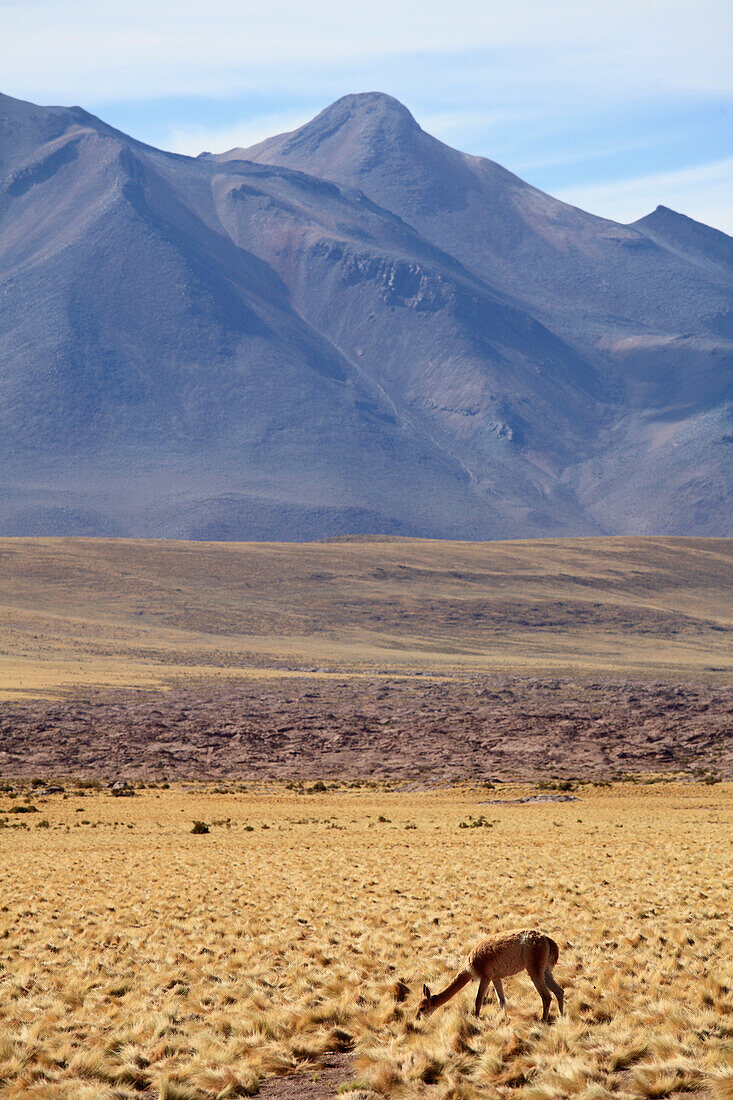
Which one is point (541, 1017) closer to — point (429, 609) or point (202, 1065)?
point (202, 1065)

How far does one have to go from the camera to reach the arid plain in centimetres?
1055

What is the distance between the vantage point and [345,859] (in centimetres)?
2534

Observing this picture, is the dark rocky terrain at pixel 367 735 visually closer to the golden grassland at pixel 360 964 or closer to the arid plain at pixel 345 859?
the arid plain at pixel 345 859

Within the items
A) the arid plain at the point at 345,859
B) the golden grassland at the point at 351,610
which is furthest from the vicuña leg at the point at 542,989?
the golden grassland at the point at 351,610

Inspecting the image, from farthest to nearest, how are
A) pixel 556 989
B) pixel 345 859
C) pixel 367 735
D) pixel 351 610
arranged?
pixel 351 610 < pixel 367 735 < pixel 345 859 < pixel 556 989

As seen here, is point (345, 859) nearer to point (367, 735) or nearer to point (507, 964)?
point (507, 964)

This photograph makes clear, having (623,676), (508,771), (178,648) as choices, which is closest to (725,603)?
(623,676)

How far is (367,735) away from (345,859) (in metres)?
44.3

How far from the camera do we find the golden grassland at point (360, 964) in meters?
10.1

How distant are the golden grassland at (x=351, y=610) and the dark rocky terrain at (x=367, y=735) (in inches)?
472

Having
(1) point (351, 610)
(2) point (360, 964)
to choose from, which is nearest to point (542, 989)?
(2) point (360, 964)

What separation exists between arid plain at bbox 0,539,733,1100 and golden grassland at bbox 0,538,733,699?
3.16 feet

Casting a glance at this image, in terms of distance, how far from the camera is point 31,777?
186ft

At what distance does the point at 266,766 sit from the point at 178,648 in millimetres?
51068
